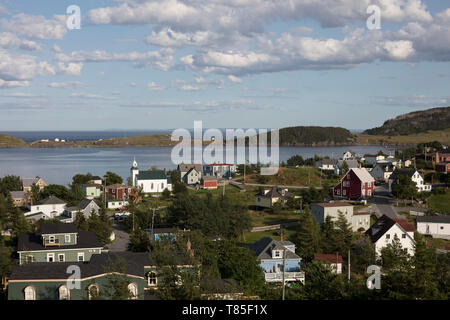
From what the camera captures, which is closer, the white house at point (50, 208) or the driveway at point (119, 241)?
the driveway at point (119, 241)

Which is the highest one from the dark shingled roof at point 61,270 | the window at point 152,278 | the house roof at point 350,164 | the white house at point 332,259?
the house roof at point 350,164

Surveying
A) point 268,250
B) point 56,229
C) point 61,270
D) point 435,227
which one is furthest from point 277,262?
point 435,227

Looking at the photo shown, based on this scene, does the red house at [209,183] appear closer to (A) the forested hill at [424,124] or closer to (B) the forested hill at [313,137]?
(B) the forested hill at [313,137]

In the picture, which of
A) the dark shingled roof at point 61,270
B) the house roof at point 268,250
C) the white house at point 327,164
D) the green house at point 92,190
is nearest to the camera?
the dark shingled roof at point 61,270

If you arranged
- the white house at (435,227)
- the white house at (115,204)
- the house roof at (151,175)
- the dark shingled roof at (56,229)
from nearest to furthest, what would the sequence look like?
the dark shingled roof at (56,229)
the white house at (435,227)
the white house at (115,204)
the house roof at (151,175)

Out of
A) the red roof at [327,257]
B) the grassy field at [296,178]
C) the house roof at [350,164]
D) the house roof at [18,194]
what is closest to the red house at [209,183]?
the grassy field at [296,178]
